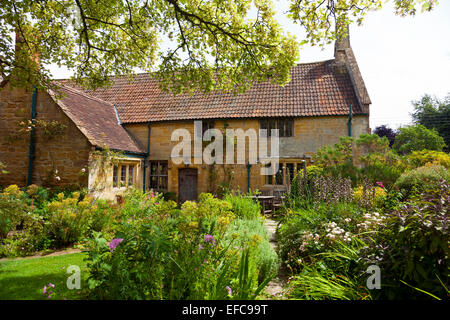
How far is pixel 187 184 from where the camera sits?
48.7 feet

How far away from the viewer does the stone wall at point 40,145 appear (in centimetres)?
1024

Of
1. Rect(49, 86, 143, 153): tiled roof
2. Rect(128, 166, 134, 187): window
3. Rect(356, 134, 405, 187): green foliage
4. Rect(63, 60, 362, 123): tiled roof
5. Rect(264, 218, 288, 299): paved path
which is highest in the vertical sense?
Rect(63, 60, 362, 123): tiled roof

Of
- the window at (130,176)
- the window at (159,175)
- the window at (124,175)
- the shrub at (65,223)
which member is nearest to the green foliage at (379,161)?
the shrub at (65,223)

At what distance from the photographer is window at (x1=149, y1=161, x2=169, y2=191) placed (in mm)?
15078

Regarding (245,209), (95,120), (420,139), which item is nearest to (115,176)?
(95,120)

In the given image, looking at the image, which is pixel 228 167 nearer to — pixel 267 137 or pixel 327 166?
pixel 267 137

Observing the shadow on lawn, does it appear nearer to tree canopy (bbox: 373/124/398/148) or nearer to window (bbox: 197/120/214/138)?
window (bbox: 197/120/214/138)

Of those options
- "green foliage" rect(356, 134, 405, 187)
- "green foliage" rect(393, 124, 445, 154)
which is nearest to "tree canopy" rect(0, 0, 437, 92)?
"green foliage" rect(356, 134, 405, 187)

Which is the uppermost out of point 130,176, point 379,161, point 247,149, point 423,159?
point 247,149

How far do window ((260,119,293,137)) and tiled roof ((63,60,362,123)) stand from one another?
52cm

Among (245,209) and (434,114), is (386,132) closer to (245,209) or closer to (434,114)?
(434,114)

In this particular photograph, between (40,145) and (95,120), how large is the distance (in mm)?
2700

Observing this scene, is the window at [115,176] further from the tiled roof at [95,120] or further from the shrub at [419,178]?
the shrub at [419,178]

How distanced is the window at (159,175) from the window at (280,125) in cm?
642
